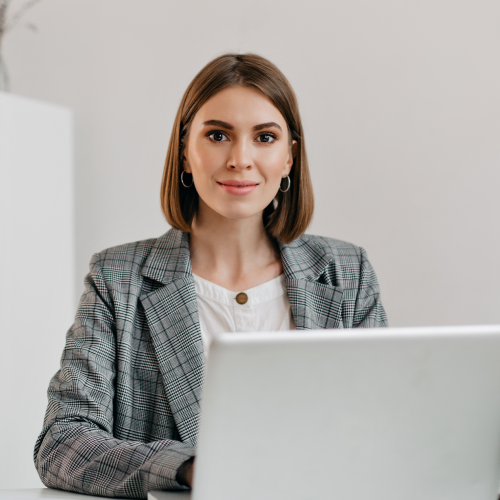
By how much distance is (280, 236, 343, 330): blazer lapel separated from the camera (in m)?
1.37

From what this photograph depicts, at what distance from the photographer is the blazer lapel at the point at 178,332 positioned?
1.24 metres

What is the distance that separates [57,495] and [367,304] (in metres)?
0.80

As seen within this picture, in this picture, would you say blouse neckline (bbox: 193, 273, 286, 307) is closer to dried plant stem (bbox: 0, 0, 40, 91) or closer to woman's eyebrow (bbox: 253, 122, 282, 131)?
woman's eyebrow (bbox: 253, 122, 282, 131)

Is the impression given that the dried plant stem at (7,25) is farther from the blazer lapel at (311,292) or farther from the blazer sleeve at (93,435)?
the blazer lapel at (311,292)

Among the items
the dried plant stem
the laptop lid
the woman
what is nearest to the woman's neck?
the woman

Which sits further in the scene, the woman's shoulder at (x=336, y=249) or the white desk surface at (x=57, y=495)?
the woman's shoulder at (x=336, y=249)

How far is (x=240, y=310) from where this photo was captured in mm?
1362

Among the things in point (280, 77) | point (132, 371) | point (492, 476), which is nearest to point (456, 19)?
point (280, 77)

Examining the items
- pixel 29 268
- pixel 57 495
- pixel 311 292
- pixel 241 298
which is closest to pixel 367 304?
pixel 311 292

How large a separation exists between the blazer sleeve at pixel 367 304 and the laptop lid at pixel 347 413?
30.1 inches

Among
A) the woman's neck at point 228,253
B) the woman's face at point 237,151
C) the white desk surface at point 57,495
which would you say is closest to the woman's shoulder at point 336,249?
the woman's neck at point 228,253

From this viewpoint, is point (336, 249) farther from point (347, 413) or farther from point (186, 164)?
point (347, 413)

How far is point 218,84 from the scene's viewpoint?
133cm

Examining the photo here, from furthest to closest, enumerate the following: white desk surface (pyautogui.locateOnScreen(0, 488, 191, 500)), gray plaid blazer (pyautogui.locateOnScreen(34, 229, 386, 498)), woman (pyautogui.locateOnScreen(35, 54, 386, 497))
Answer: woman (pyautogui.locateOnScreen(35, 54, 386, 497)) → gray plaid blazer (pyautogui.locateOnScreen(34, 229, 386, 498)) → white desk surface (pyautogui.locateOnScreen(0, 488, 191, 500))
